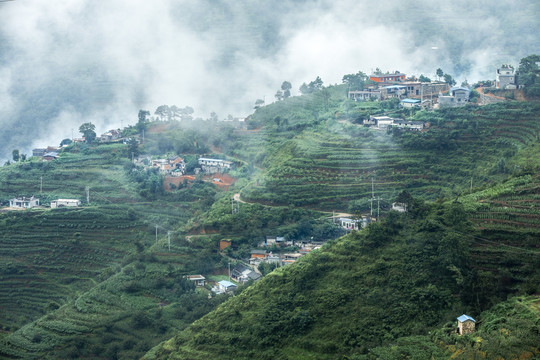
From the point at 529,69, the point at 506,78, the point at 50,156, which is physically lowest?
the point at 50,156

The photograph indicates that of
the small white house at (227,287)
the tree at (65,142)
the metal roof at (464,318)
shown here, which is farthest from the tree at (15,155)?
the metal roof at (464,318)

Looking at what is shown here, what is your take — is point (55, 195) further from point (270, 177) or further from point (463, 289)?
point (463, 289)

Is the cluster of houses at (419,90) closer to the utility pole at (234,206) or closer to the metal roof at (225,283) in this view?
the utility pole at (234,206)

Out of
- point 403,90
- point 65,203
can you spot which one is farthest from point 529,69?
point 65,203

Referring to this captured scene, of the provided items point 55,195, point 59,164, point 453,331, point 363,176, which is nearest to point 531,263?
point 453,331

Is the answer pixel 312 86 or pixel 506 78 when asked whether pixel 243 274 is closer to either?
pixel 506 78

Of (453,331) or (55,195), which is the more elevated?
(55,195)

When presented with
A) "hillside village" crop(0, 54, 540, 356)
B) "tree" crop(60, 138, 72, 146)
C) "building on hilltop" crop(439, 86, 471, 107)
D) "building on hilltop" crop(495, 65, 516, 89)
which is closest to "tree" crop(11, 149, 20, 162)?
"hillside village" crop(0, 54, 540, 356)
